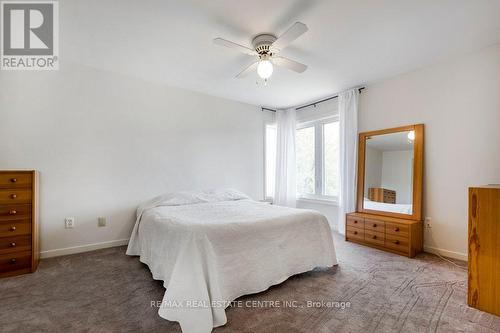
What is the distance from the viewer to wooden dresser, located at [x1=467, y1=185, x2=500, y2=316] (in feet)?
5.90

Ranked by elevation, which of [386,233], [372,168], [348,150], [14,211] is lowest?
[386,233]

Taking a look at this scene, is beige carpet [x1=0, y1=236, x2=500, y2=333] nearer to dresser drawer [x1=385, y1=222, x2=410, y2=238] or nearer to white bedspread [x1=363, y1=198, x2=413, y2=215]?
dresser drawer [x1=385, y1=222, x2=410, y2=238]

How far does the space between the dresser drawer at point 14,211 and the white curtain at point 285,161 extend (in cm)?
370

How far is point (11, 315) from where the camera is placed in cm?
170

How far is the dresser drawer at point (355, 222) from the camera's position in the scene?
11.0ft

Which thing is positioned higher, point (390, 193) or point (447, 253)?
point (390, 193)

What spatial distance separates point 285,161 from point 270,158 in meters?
0.33

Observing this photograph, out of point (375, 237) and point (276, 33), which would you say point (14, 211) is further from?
point (375, 237)

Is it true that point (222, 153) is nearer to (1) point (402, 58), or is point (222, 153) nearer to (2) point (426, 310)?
(1) point (402, 58)

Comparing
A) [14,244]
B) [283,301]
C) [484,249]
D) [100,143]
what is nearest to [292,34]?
[283,301]

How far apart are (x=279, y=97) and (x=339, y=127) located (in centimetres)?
116

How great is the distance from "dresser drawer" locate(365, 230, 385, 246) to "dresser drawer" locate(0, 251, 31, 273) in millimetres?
3916

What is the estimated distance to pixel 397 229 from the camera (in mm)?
2959

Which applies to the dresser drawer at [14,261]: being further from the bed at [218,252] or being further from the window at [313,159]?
the window at [313,159]
